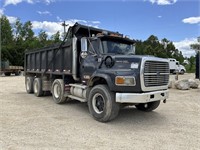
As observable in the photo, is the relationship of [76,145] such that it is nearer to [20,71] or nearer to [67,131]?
[67,131]

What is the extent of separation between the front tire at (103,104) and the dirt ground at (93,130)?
0.21 m

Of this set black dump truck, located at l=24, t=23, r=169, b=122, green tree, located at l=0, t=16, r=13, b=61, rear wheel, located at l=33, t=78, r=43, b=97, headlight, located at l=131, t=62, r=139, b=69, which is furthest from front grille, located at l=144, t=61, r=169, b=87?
green tree, located at l=0, t=16, r=13, b=61

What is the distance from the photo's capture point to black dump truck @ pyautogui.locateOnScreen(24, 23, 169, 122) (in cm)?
595

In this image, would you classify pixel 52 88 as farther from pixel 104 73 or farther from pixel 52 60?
pixel 104 73

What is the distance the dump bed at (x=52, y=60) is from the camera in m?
8.63

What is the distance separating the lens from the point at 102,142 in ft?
15.8

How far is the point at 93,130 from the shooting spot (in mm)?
5656

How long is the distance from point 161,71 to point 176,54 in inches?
2360

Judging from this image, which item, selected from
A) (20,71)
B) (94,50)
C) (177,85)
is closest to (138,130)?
(94,50)

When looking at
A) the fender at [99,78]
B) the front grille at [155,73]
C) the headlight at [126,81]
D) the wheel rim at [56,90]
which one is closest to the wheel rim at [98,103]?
the fender at [99,78]

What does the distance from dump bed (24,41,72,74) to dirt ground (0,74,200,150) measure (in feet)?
5.80

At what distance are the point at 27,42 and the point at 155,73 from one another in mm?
48856

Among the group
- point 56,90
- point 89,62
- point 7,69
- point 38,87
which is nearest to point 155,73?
point 89,62

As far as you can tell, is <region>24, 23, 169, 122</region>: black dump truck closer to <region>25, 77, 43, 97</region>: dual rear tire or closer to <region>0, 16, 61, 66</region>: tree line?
<region>25, 77, 43, 97</region>: dual rear tire
